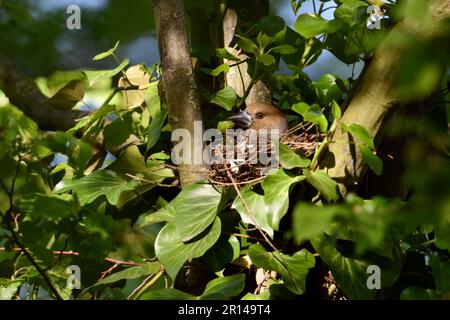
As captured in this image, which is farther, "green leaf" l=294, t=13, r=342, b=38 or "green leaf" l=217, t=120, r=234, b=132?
"green leaf" l=217, t=120, r=234, b=132

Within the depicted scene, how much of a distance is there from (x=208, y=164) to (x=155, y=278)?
15.2 inches

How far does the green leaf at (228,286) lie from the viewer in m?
1.96

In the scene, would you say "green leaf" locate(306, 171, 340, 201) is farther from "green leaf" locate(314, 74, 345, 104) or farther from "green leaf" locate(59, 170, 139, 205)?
"green leaf" locate(59, 170, 139, 205)

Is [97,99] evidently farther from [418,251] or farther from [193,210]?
[418,251]

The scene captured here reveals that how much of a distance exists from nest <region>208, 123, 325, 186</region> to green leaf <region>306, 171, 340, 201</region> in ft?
0.61

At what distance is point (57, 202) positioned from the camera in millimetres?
1717

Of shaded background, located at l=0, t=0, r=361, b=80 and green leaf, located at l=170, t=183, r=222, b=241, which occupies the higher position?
shaded background, located at l=0, t=0, r=361, b=80

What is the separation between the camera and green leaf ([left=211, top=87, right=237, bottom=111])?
2.56 meters

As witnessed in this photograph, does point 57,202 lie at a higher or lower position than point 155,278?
higher

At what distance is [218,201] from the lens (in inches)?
86.8

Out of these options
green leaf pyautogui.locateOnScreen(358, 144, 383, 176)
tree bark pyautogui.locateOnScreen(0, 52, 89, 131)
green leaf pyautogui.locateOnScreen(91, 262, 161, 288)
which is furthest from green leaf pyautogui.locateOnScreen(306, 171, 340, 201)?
tree bark pyautogui.locateOnScreen(0, 52, 89, 131)

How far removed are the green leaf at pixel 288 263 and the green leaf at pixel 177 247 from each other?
13 centimetres
